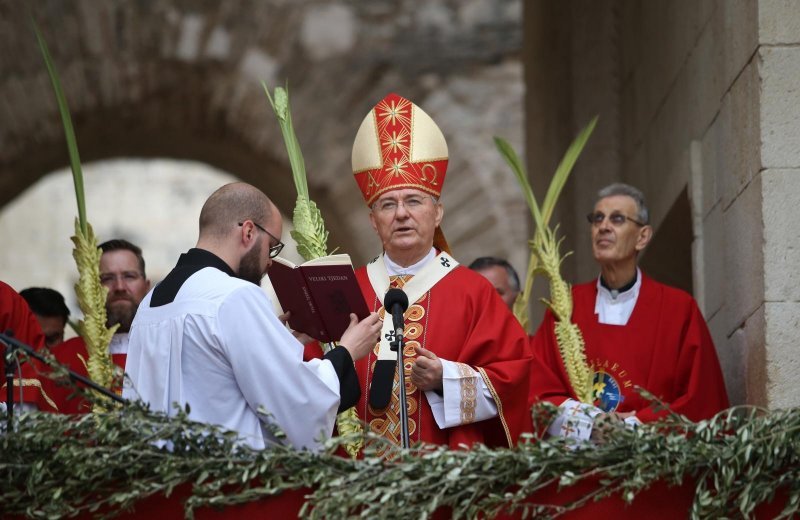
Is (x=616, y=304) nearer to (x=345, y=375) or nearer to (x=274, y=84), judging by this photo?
(x=345, y=375)

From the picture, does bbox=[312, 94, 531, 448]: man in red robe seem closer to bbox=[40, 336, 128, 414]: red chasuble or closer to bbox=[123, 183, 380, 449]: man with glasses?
bbox=[123, 183, 380, 449]: man with glasses

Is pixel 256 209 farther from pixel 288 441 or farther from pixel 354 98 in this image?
pixel 354 98

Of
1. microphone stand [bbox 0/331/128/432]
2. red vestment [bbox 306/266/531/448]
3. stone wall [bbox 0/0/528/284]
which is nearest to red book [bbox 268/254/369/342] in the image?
red vestment [bbox 306/266/531/448]

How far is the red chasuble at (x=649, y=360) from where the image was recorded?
701 centimetres

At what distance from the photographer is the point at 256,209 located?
5.58 metres

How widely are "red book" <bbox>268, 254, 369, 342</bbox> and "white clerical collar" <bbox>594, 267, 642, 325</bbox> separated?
1.82 meters

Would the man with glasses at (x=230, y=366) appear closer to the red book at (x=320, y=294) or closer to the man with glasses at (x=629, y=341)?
the red book at (x=320, y=294)

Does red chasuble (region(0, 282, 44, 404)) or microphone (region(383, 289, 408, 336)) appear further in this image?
red chasuble (region(0, 282, 44, 404))

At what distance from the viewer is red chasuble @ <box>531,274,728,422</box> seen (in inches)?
276

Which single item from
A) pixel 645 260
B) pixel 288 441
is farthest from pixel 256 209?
pixel 645 260

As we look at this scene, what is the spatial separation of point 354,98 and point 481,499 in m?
10.3

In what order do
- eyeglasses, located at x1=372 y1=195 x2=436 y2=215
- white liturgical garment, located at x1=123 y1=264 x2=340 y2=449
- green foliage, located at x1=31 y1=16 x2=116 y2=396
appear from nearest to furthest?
white liturgical garment, located at x1=123 y1=264 x2=340 y2=449 < eyeglasses, located at x1=372 y1=195 x2=436 y2=215 < green foliage, located at x1=31 y1=16 x2=116 y2=396

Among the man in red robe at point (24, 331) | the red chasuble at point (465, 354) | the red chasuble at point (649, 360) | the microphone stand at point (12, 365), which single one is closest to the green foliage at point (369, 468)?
the microphone stand at point (12, 365)

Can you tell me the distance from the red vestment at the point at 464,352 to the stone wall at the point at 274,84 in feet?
26.1
